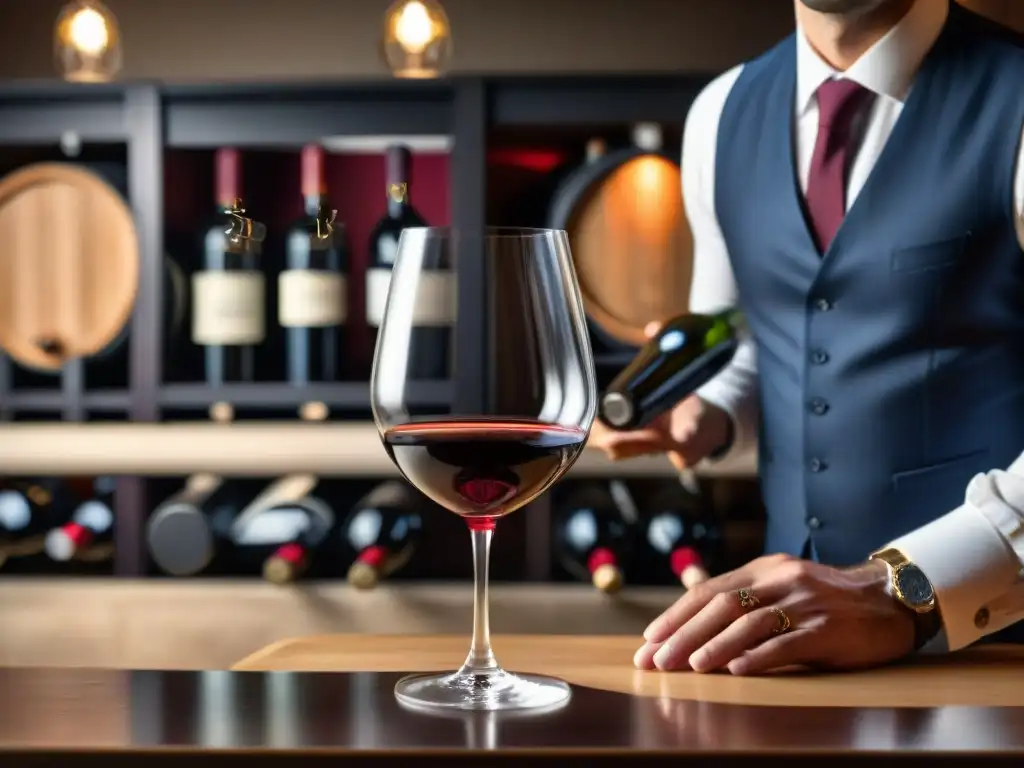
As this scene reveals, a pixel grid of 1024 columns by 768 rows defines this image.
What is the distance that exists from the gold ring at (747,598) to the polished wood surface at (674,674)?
6cm

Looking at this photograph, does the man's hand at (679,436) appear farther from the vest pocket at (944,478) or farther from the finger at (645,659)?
the finger at (645,659)

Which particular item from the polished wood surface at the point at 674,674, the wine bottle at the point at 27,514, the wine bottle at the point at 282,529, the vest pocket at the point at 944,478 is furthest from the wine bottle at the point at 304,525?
the polished wood surface at the point at 674,674

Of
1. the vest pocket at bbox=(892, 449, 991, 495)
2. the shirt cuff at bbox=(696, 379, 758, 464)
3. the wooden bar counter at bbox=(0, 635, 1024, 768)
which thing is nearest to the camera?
the wooden bar counter at bbox=(0, 635, 1024, 768)

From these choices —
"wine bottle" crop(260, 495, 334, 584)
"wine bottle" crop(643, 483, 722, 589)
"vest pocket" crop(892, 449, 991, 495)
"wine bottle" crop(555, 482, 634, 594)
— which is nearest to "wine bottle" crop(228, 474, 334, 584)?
"wine bottle" crop(260, 495, 334, 584)

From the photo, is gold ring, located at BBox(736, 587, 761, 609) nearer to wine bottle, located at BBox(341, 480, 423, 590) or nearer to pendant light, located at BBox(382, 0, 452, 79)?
wine bottle, located at BBox(341, 480, 423, 590)

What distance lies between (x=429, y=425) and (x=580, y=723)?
16 centimetres

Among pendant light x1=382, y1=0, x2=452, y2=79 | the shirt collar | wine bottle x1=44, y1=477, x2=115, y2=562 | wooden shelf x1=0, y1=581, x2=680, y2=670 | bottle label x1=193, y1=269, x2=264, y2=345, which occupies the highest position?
pendant light x1=382, y1=0, x2=452, y2=79

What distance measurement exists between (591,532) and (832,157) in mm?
786

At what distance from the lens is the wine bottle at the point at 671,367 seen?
1.29 metres

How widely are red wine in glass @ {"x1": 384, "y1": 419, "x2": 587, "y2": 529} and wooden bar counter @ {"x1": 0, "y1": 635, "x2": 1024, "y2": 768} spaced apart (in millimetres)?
93

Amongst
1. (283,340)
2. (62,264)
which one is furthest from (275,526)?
(62,264)

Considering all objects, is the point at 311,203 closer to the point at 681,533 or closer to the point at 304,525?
the point at 304,525

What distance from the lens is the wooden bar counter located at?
469 millimetres

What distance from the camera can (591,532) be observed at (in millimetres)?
1916
